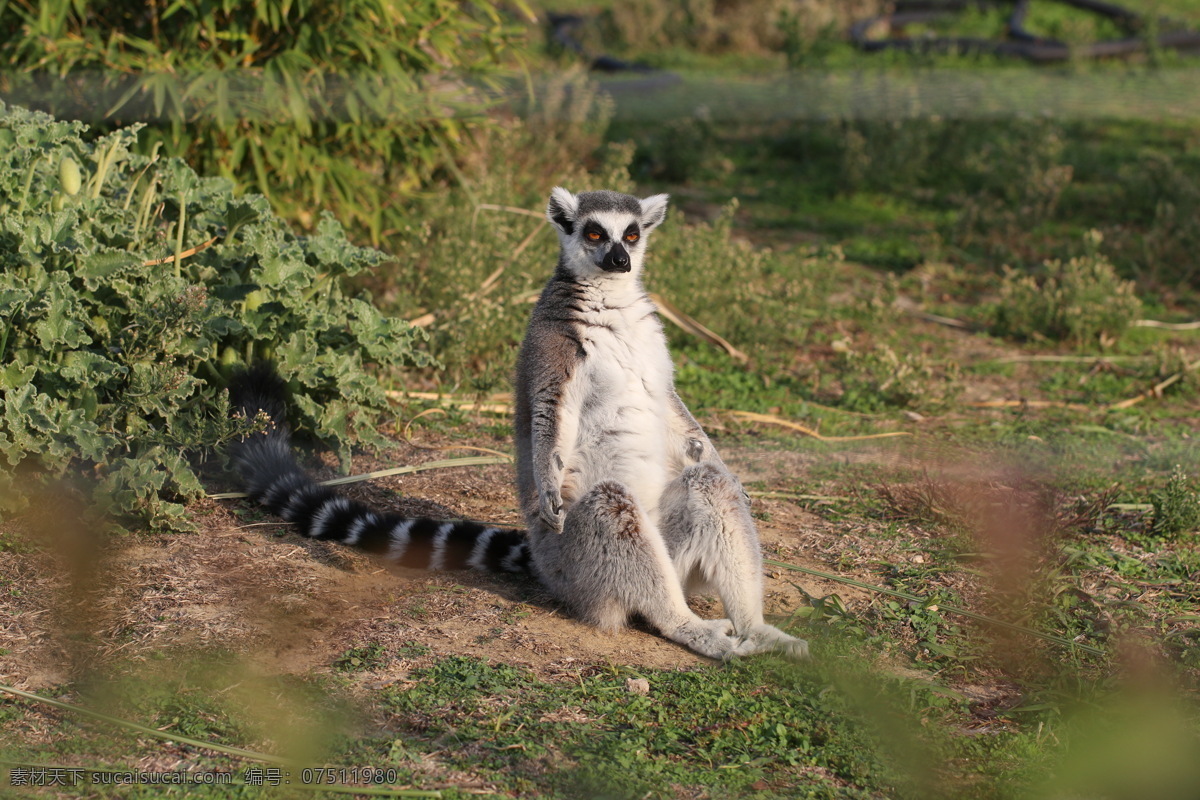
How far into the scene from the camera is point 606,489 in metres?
3.50

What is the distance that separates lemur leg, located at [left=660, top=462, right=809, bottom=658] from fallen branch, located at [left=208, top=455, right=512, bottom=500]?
4.70 feet

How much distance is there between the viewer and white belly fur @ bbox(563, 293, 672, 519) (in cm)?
375

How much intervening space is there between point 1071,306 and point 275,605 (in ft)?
17.2

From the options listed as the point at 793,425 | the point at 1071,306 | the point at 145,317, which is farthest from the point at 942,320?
the point at 145,317

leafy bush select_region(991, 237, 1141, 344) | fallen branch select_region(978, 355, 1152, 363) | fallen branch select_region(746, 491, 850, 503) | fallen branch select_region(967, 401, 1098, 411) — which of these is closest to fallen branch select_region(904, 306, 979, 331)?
leafy bush select_region(991, 237, 1141, 344)

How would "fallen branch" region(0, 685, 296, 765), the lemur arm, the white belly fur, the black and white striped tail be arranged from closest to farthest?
"fallen branch" region(0, 685, 296, 765), the lemur arm, the white belly fur, the black and white striped tail

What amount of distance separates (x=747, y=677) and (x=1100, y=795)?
952 millimetres

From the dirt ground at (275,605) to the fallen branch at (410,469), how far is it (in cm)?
5

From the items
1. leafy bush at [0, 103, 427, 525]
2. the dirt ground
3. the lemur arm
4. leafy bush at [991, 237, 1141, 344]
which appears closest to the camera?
the dirt ground

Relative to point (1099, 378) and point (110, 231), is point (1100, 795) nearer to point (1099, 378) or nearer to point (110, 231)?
point (110, 231)

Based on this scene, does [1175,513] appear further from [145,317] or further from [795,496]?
[145,317]

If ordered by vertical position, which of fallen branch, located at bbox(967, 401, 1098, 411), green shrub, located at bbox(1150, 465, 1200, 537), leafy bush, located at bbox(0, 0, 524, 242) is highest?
leafy bush, located at bbox(0, 0, 524, 242)

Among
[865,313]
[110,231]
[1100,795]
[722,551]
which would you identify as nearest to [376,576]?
[722,551]

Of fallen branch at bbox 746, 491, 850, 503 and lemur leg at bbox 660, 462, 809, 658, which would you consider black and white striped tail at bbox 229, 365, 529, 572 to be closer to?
lemur leg at bbox 660, 462, 809, 658
